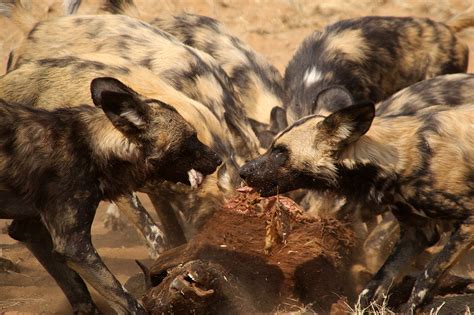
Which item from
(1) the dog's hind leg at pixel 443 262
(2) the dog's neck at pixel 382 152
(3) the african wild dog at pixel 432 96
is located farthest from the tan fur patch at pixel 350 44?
(1) the dog's hind leg at pixel 443 262

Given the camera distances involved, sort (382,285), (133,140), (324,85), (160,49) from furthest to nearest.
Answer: (324,85) < (160,49) < (382,285) < (133,140)

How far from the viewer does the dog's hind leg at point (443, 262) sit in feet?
15.4

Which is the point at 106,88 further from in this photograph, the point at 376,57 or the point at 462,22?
the point at 462,22

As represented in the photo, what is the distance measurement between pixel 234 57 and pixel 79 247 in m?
3.01

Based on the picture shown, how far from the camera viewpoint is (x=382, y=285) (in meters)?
4.98

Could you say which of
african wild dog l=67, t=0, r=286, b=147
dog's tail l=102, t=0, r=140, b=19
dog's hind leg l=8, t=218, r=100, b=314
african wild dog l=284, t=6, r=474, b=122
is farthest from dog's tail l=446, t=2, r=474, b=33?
dog's hind leg l=8, t=218, r=100, b=314

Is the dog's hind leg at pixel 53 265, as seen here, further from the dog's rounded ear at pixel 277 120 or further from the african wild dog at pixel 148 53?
the dog's rounded ear at pixel 277 120

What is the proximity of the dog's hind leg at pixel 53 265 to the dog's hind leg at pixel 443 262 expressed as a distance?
5.46 ft

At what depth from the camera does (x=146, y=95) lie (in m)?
5.38

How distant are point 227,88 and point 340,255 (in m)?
1.72

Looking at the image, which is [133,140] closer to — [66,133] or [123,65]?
[66,133]

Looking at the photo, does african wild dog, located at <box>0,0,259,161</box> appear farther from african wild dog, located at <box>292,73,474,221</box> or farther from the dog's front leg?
the dog's front leg

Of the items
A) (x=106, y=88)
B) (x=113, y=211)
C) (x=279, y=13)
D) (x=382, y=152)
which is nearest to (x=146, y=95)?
(x=106, y=88)

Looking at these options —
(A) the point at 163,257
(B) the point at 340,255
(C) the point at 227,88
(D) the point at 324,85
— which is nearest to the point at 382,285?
(B) the point at 340,255
